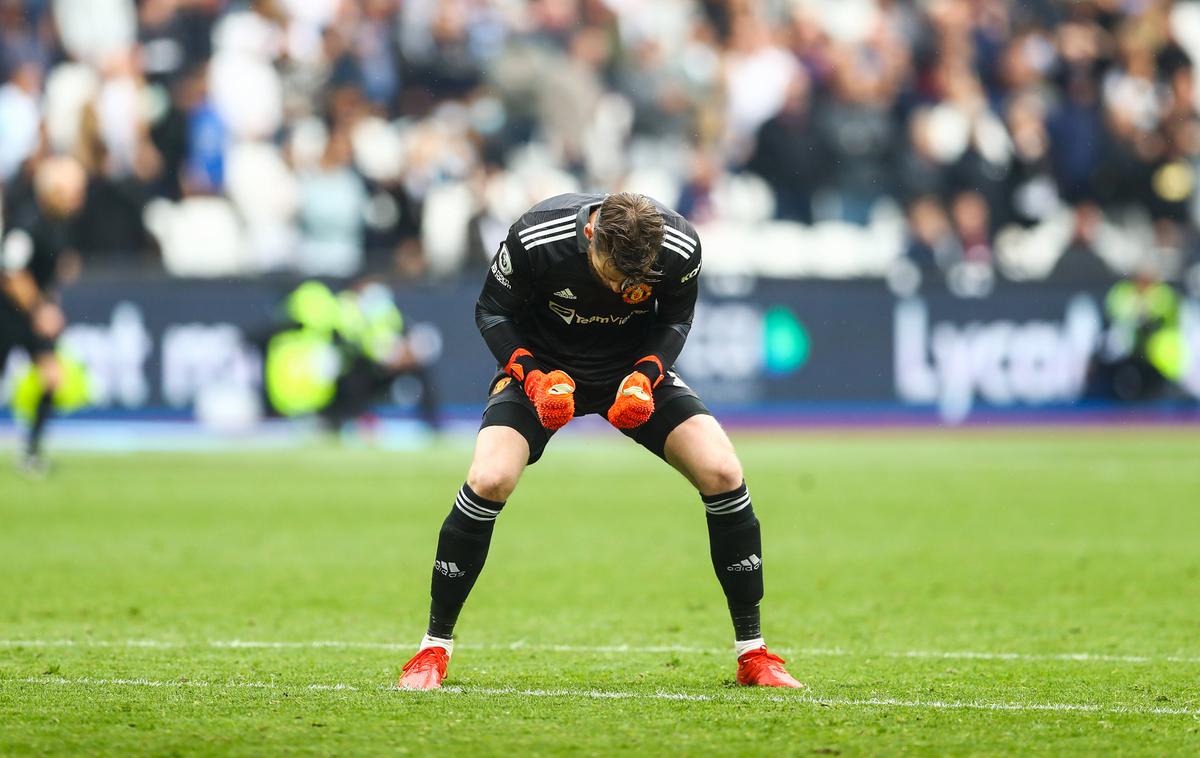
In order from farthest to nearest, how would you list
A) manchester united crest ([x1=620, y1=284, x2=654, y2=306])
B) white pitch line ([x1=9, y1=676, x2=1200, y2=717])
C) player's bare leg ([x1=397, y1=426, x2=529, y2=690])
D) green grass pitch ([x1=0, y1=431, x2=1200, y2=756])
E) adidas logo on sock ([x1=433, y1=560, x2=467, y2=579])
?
adidas logo on sock ([x1=433, y1=560, x2=467, y2=579]) → player's bare leg ([x1=397, y1=426, x2=529, y2=690]) → manchester united crest ([x1=620, y1=284, x2=654, y2=306]) → white pitch line ([x1=9, y1=676, x2=1200, y2=717]) → green grass pitch ([x1=0, y1=431, x2=1200, y2=756])

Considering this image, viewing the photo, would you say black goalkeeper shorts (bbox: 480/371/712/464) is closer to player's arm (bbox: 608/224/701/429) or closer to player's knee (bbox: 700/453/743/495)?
player's arm (bbox: 608/224/701/429)

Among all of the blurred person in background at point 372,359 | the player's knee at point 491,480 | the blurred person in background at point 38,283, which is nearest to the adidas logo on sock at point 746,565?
the player's knee at point 491,480

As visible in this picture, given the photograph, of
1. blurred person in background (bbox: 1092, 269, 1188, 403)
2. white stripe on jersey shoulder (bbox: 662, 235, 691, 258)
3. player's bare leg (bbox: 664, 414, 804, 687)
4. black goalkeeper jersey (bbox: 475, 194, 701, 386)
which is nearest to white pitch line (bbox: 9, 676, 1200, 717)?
player's bare leg (bbox: 664, 414, 804, 687)

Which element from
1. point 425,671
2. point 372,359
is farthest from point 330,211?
point 425,671

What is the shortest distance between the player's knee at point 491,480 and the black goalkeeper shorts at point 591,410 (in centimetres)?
17

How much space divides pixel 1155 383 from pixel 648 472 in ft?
22.9

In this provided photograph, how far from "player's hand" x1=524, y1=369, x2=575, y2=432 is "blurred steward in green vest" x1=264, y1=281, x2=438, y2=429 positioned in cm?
1321

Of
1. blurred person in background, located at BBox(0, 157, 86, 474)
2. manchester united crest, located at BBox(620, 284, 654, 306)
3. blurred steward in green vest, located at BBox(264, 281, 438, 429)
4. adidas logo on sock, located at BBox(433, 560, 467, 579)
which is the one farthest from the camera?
blurred steward in green vest, located at BBox(264, 281, 438, 429)

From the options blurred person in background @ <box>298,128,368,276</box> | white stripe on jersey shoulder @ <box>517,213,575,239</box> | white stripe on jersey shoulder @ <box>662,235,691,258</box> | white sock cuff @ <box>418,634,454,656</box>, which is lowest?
white sock cuff @ <box>418,634,454,656</box>

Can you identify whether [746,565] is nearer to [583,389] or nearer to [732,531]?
[732,531]

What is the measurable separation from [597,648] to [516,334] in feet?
5.44

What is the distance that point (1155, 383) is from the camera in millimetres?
20859

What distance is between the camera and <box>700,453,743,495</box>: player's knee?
6727 millimetres

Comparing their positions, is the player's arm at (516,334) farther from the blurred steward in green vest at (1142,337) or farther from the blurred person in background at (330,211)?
the blurred steward in green vest at (1142,337)
